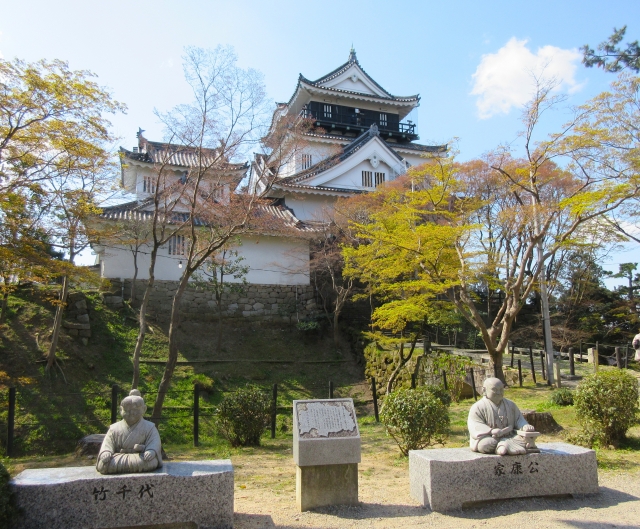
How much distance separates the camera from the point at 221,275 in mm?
19625

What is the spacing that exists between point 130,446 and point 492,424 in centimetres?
413

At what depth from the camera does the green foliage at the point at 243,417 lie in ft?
33.6

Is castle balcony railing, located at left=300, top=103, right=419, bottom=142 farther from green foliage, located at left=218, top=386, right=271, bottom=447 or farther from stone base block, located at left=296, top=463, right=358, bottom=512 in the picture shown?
stone base block, located at left=296, top=463, right=358, bottom=512

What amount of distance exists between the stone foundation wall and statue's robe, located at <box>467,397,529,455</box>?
52.9 ft

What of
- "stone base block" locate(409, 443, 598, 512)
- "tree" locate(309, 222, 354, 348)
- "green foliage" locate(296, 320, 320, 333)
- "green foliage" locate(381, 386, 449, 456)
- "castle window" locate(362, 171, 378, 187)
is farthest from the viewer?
"castle window" locate(362, 171, 378, 187)

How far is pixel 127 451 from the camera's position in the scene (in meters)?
4.98

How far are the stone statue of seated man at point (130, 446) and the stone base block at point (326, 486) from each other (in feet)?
5.61

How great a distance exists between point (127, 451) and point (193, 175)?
8.29 metres

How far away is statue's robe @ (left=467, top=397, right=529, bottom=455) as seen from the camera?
571cm

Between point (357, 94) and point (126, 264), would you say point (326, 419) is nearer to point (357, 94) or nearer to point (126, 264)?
point (126, 264)

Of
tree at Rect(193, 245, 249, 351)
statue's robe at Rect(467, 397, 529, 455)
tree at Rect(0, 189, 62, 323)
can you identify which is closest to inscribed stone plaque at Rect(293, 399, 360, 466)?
statue's robe at Rect(467, 397, 529, 455)

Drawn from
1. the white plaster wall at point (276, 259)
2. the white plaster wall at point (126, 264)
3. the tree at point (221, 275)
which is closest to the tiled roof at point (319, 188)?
the white plaster wall at point (276, 259)

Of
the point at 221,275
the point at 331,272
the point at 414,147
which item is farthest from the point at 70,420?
the point at 414,147

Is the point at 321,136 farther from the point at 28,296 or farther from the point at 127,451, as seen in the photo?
the point at 127,451
